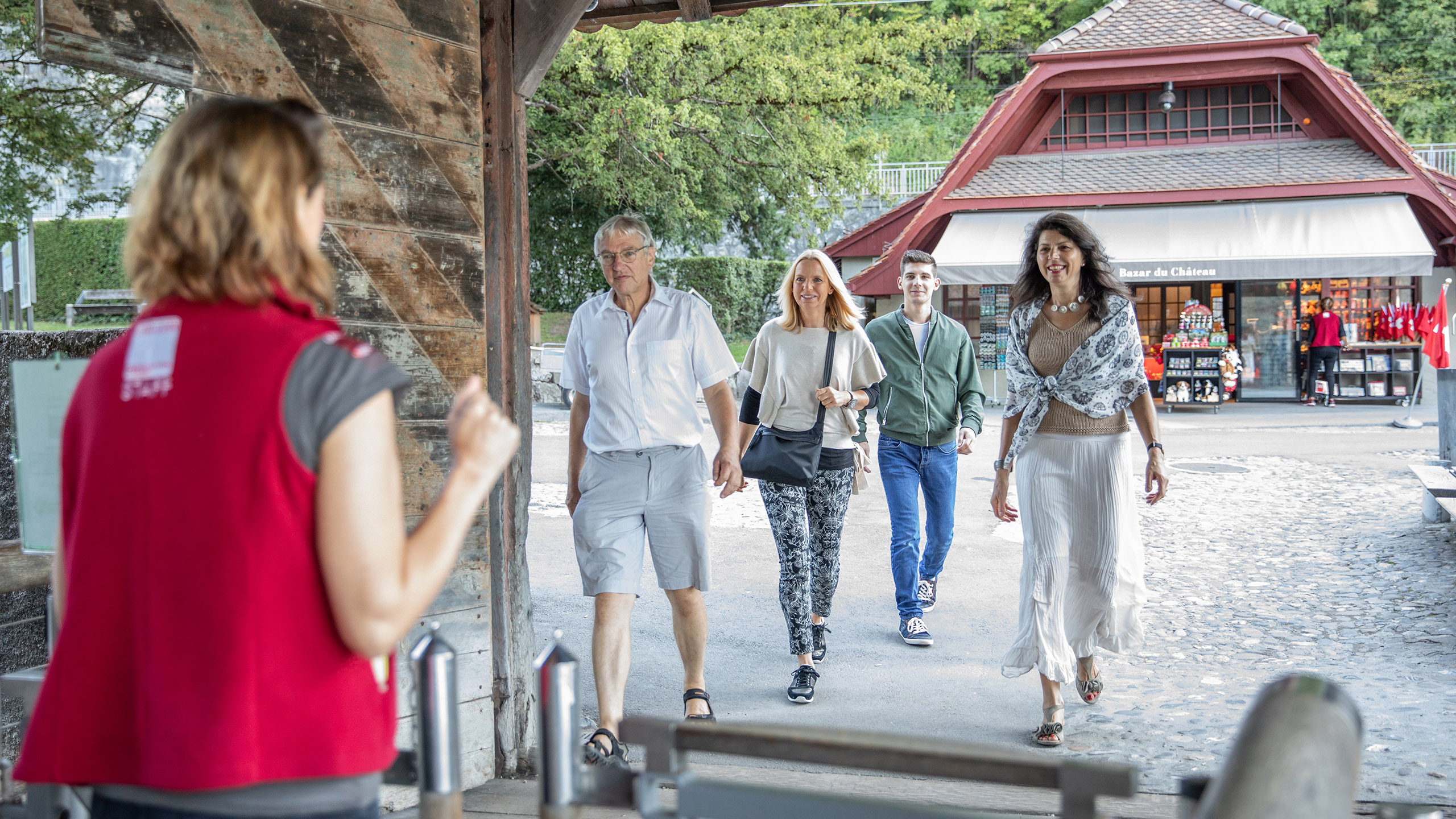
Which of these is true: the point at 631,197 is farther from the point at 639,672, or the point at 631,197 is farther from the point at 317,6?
the point at 317,6

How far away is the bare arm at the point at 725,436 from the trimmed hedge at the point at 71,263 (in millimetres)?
30312

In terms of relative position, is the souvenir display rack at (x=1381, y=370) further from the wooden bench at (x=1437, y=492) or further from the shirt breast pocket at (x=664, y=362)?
the shirt breast pocket at (x=664, y=362)

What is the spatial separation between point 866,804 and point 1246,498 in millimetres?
Answer: 10174

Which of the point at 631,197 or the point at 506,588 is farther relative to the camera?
the point at 631,197

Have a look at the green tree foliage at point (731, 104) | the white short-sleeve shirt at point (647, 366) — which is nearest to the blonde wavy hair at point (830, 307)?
the white short-sleeve shirt at point (647, 366)

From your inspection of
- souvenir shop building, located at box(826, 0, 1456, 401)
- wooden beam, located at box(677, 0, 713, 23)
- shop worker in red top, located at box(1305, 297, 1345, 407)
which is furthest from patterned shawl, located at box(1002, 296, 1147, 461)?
shop worker in red top, located at box(1305, 297, 1345, 407)

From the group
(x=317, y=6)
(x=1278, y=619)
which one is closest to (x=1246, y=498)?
(x=1278, y=619)

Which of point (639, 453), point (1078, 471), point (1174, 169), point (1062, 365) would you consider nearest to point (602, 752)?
point (639, 453)

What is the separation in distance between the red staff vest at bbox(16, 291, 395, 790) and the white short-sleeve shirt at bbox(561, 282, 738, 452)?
3.09 m

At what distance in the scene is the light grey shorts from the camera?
459 cm

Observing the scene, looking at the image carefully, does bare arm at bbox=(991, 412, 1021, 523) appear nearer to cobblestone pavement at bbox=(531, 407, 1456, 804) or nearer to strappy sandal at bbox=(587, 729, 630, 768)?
cobblestone pavement at bbox=(531, 407, 1456, 804)

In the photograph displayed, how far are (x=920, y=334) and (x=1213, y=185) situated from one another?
16013 millimetres

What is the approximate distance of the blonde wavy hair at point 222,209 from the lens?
58.1 inches

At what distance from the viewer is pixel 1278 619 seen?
21.5 ft
